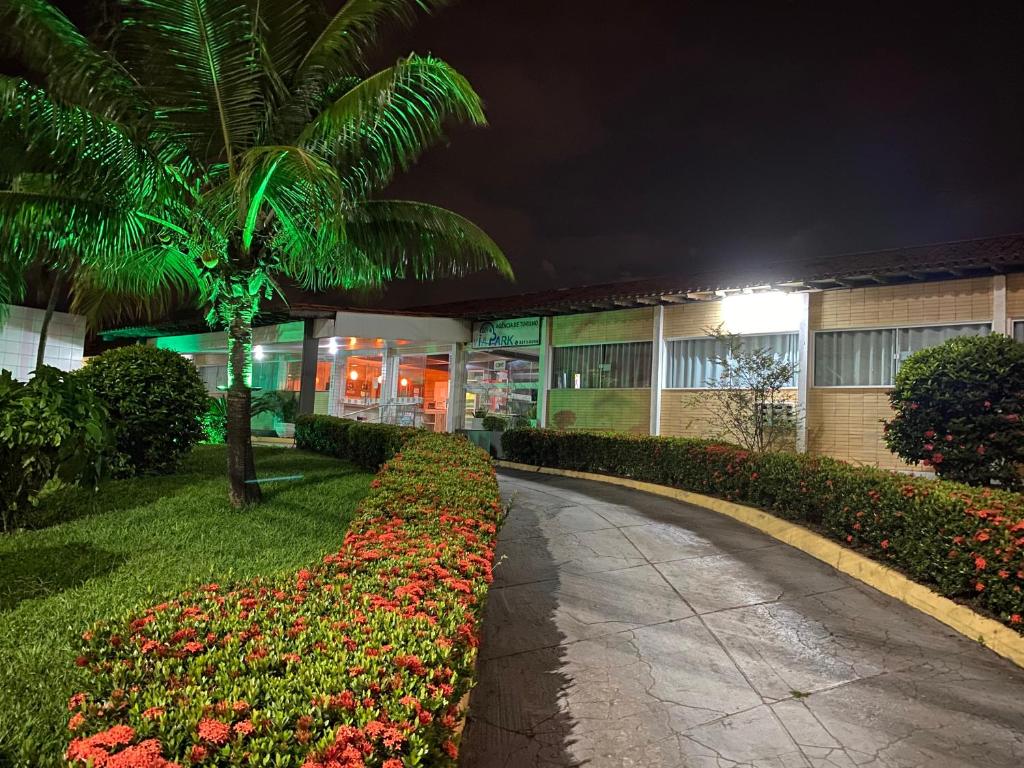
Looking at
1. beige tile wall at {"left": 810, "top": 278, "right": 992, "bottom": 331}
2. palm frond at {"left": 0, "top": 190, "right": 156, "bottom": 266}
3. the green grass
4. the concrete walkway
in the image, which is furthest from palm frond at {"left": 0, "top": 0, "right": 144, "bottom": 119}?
beige tile wall at {"left": 810, "top": 278, "right": 992, "bottom": 331}

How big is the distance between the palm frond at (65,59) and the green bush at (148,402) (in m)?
3.45

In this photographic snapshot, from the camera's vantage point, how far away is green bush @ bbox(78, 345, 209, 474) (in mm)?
8484

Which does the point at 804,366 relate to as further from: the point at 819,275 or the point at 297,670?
the point at 297,670

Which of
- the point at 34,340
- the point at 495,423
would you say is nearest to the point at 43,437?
the point at 495,423

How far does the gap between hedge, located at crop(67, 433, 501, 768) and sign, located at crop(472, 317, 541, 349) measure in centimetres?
1446

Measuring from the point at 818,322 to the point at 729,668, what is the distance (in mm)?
10094

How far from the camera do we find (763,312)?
13258mm

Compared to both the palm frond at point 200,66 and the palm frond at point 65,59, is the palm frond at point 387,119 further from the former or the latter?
the palm frond at point 65,59

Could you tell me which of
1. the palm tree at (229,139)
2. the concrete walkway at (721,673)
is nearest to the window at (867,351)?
the concrete walkway at (721,673)

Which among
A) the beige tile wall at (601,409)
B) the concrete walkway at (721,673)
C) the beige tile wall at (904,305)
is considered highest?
the beige tile wall at (904,305)

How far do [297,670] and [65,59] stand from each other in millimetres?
7029

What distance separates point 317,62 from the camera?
7.09 meters

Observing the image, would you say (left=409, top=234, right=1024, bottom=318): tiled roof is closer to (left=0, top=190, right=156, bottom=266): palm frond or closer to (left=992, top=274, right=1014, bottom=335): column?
(left=992, top=274, right=1014, bottom=335): column

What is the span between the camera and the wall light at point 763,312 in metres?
12.9
